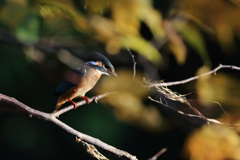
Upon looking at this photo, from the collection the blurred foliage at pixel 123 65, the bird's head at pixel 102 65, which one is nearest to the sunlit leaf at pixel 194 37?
the blurred foliage at pixel 123 65

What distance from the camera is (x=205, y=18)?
0.52 m

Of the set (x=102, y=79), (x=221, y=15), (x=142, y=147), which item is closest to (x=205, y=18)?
(x=221, y=15)

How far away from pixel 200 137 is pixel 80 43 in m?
0.43

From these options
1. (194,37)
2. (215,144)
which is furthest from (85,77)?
(215,144)

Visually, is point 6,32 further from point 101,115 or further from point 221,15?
point 101,115

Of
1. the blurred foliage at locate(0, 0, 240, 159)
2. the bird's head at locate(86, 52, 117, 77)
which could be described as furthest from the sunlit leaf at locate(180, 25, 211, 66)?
the bird's head at locate(86, 52, 117, 77)

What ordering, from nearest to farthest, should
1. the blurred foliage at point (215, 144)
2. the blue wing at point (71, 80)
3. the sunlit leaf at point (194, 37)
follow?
the blue wing at point (71, 80), the sunlit leaf at point (194, 37), the blurred foliage at point (215, 144)

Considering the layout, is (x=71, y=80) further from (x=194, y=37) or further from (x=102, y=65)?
(x=194, y=37)

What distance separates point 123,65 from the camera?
740mm

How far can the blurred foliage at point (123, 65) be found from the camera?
49 cm

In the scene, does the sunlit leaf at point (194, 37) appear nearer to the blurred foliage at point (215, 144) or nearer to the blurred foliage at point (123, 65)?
the blurred foliage at point (123, 65)

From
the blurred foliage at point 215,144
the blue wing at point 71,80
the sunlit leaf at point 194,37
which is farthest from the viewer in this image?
the blurred foliage at point 215,144

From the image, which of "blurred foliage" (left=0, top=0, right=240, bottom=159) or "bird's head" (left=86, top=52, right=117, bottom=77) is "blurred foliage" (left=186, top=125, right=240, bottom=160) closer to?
"blurred foliage" (left=0, top=0, right=240, bottom=159)

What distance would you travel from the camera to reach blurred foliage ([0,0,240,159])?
485 millimetres
